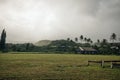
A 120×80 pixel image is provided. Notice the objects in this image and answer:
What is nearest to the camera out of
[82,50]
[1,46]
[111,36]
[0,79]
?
[0,79]

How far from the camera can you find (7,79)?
15.7 m

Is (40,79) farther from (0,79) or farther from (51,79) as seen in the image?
(0,79)

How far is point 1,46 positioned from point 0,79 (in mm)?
116202

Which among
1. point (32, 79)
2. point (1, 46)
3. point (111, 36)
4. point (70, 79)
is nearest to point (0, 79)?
point (32, 79)

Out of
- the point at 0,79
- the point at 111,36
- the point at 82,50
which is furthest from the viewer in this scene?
the point at 111,36

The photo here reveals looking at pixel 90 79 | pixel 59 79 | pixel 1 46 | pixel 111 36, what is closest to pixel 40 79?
pixel 59 79

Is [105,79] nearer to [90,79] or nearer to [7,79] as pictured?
[90,79]

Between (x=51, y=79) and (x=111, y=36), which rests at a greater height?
(x=111, y=36)

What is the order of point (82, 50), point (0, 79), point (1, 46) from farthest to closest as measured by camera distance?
point (82, 50) → point (1, 46) → point (0, 79)

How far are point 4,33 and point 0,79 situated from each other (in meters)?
119

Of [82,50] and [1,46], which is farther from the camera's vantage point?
[82,50]

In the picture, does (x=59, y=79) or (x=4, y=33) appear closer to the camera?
(x=59, y=79)

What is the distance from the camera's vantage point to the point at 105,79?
1636cm

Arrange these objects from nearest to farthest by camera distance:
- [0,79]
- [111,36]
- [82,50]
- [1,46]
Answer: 1. [0,79]
2. [1,46]
3. [82,50]
4. [111,36]
